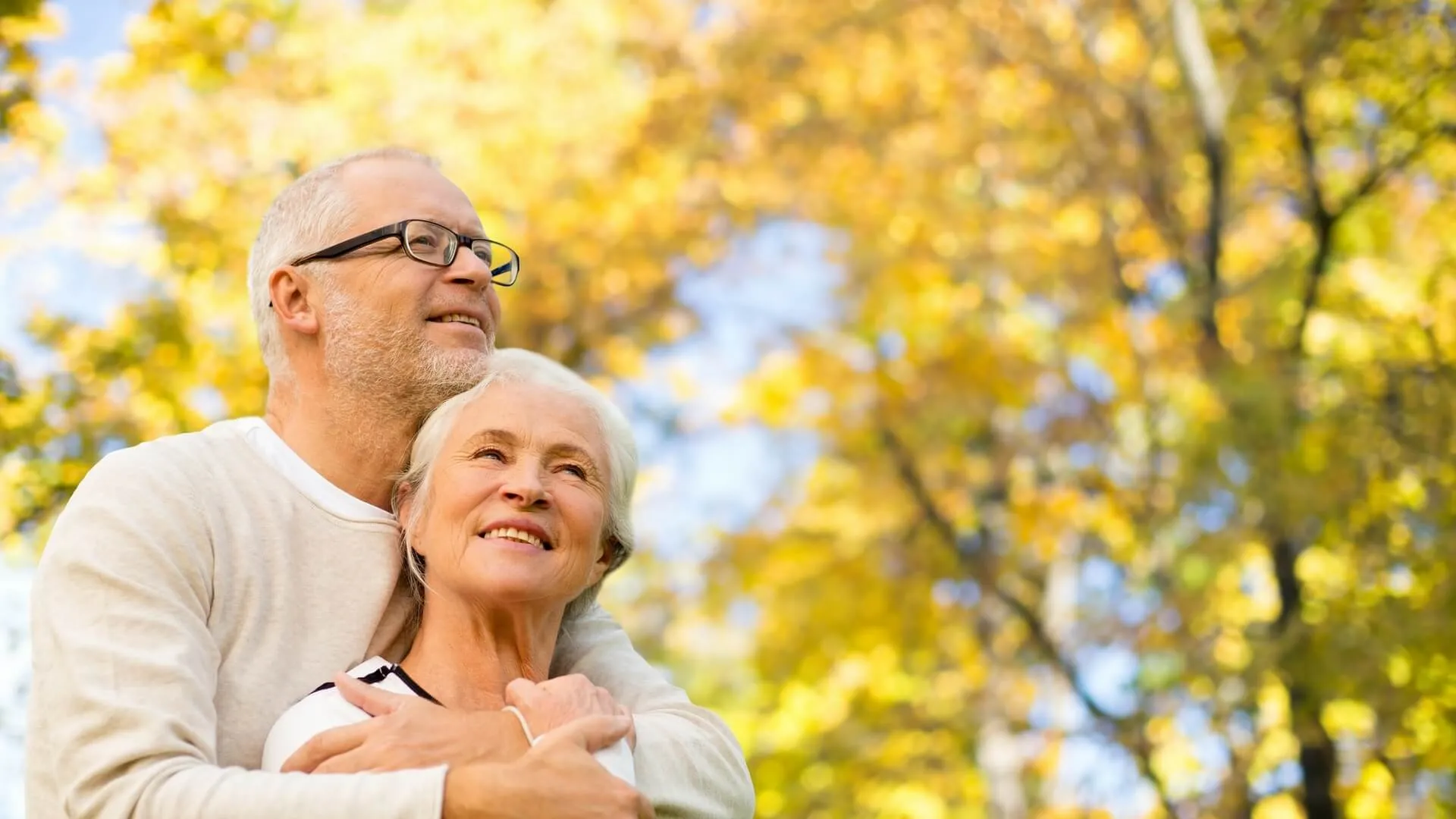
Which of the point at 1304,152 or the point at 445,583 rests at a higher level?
the point at 1304,152

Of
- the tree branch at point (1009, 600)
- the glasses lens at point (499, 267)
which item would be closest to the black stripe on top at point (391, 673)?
the glasses lens at point (499, 267)

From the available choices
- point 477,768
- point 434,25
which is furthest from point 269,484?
point 434,25

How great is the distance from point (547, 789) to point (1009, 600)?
→ 7.49m

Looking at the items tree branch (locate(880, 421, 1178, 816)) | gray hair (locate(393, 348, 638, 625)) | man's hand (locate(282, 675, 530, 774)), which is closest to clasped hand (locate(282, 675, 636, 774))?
man's hand (locate(282, 675, 530, 774))

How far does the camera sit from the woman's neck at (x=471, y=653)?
2.23 m

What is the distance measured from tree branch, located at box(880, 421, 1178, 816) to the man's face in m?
6.28

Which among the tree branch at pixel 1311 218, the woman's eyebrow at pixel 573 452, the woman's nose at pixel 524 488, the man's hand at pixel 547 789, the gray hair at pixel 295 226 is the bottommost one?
the man's hand at pixel 547 789

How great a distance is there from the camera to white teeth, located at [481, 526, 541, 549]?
225cm

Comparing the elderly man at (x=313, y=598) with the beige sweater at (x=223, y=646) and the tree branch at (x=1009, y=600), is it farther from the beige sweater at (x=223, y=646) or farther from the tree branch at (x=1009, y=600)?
the tree branch at (x=1009, y=600)

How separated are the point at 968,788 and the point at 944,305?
348 cm

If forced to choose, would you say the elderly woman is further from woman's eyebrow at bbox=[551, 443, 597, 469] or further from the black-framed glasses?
the black-framed glasses

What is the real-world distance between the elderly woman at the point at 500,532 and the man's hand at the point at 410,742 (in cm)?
7

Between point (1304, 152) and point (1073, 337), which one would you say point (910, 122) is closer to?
point (1073, 337)

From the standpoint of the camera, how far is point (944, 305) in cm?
998
